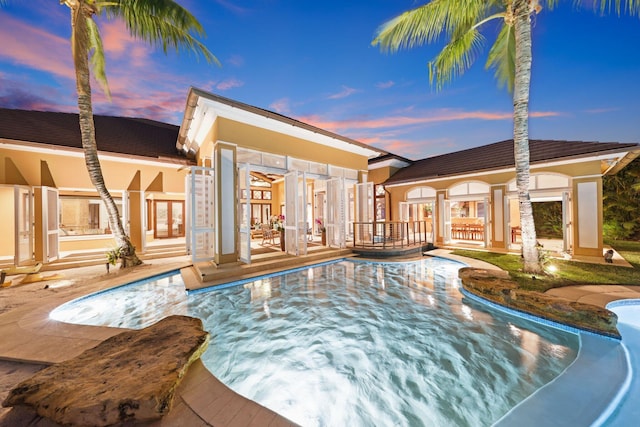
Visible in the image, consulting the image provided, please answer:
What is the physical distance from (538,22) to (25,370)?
11.7 meters

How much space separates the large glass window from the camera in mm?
10117

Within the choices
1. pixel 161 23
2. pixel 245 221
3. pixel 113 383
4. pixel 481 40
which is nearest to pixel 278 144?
pixel 245 221

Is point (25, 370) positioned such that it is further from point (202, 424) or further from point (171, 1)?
point (171, 1)

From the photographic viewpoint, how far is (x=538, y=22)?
607 centimetres

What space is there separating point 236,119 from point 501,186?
35.5ft

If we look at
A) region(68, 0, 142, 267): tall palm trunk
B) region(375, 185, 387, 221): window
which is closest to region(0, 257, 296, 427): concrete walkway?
region(68, 0, 142, 267): tall palm trunk

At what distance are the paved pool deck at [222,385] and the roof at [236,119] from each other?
5194mm

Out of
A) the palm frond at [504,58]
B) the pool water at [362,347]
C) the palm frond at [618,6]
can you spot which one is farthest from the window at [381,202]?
the palm frond at [618,6]

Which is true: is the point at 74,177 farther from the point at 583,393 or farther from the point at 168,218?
the point at 583,393

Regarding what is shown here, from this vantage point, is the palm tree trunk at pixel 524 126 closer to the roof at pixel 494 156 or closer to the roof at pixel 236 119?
the roof at pixel 494 156

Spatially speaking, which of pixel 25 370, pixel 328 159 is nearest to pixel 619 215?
pixel 328 159

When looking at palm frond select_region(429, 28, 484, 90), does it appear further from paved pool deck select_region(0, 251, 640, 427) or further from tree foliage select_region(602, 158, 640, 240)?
tree foliage select_region(602, 158, 640, 240)

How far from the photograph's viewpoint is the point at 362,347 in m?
3.13

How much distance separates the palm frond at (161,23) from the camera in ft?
19.4
